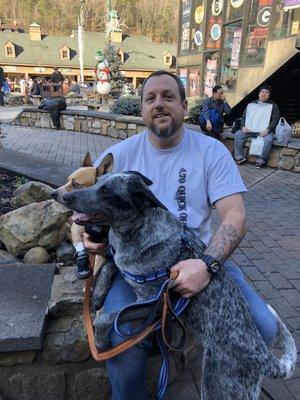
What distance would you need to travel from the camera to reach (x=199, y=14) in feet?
56.5

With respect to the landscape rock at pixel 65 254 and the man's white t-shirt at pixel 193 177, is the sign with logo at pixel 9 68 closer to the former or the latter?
the landscape rock at pixel 65 254

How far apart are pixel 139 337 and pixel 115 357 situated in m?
0.21

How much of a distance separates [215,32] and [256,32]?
4.17 metres

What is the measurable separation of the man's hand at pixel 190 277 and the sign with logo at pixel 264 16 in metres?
11.6

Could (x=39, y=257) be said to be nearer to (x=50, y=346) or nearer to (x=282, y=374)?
(x=50, y=346)

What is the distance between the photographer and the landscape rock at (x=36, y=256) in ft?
10.4

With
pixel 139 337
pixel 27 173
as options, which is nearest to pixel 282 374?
pixel 139 337

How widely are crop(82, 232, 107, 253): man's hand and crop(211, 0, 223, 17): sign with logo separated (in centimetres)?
1562

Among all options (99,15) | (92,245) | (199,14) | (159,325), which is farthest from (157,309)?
(99,15)

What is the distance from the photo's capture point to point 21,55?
45562 millimetres

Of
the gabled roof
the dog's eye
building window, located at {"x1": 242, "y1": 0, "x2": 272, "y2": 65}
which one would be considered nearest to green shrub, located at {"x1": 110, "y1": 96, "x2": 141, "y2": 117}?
building window, located at {"x1": 242, "y1": 0, "x2": 272, "y2": 65}

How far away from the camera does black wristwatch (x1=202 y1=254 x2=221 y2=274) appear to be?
1.78m

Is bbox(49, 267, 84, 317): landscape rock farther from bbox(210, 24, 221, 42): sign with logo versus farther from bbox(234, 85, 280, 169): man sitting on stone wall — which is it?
bbox(210, 24, 221, 42): sign with logo

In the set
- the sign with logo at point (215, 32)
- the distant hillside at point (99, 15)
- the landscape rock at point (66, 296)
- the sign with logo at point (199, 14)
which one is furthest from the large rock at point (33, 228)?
the distant hillside at point (99, 15)
